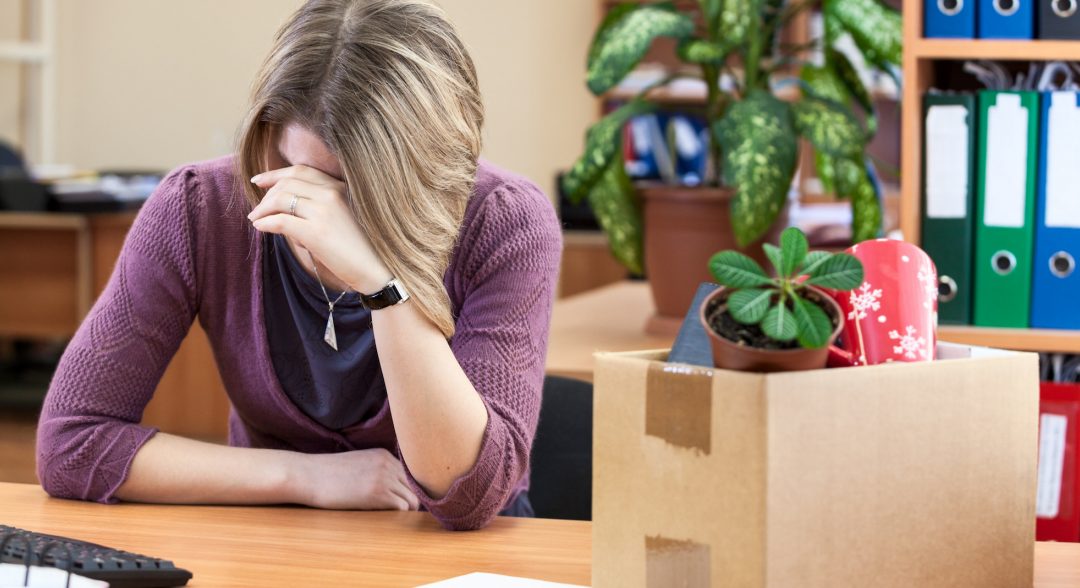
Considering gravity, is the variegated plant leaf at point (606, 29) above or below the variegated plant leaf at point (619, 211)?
above

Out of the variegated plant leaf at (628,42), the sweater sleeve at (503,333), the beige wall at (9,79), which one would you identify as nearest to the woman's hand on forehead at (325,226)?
the sweater sleeve at (503,333)

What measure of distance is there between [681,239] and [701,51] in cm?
35

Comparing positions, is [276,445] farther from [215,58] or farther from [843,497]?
[215,58]

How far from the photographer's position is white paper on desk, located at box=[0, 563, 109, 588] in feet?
2.95

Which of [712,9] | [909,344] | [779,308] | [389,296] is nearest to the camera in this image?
[779,308]

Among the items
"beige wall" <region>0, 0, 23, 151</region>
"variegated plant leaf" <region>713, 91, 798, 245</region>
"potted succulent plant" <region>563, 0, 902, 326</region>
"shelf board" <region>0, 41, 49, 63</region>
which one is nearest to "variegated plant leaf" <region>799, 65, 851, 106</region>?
"potted succulent plant" <region>563, 0, 902, 326</region>

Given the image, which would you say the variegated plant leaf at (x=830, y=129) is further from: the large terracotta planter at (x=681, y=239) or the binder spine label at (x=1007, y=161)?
the binder spine label at (x=1007, y=161)

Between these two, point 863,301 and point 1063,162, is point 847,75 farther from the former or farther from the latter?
point 863,301

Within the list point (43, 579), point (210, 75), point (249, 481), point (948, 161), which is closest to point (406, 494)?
point (249, 481)

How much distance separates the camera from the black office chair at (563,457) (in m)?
1.57

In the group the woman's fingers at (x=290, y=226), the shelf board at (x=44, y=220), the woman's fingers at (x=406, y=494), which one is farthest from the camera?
the shelf board at (x=44, y=220)

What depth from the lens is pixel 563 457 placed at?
1581 mm

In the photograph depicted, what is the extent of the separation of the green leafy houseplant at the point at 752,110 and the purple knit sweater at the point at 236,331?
2.72 feet

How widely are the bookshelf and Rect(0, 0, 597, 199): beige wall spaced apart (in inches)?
152
